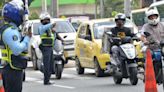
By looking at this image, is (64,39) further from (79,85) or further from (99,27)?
(79,85)

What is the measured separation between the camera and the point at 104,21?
19.4 metres

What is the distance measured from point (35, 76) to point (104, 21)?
2930 millimetres

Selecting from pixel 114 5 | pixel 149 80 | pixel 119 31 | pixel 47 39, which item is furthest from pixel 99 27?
pixel 114 5

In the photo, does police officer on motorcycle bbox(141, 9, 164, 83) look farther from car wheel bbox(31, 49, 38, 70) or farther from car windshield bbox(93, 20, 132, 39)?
car wheel bbox(31, 49, 38, 70)

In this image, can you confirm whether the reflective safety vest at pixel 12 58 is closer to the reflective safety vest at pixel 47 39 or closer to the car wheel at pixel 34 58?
the reflective safety vest at pixel 47 39

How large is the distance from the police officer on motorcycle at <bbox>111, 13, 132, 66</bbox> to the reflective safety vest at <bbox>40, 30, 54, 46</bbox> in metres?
1.87

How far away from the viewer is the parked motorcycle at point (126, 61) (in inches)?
558

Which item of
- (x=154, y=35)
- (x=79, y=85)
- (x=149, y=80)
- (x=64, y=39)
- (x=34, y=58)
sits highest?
(x=154, y=35)

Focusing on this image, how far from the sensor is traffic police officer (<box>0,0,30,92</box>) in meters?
7.75

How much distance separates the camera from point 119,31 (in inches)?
586

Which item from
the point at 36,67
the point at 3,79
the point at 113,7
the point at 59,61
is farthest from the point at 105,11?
the point at 3,79

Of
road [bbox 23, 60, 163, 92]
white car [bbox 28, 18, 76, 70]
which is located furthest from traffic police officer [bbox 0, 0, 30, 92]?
white car [bbox 28, 18, 76, 70]

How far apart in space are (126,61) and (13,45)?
6922mm

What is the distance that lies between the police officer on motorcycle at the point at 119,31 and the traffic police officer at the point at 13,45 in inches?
268
